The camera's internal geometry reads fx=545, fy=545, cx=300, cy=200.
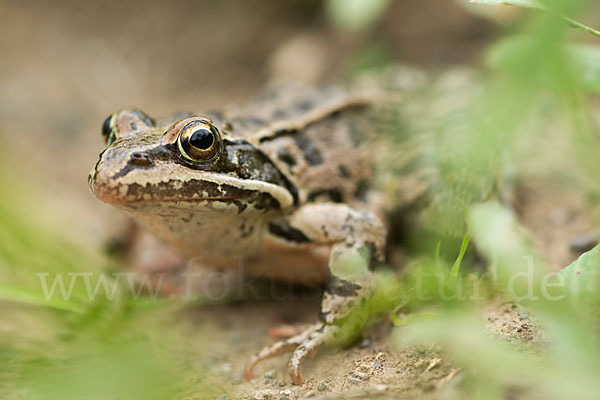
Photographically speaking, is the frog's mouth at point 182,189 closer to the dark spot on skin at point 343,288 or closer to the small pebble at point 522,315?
the dark spot on skin at point 343,288

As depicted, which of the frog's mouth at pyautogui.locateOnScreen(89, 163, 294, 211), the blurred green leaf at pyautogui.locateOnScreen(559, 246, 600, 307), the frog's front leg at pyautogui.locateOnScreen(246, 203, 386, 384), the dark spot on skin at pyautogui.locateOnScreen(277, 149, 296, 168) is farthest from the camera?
the dark spot on skin at pyautogui.locateOnScreen(277, 149, 296, 168)

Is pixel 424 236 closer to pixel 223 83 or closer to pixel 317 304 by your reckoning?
pixel 317 304

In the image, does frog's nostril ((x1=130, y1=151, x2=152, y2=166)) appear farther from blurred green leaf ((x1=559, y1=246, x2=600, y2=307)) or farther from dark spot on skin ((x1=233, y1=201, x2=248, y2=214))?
blurred green leaf ((x1=559, y1=246, x2=600, y2=307))

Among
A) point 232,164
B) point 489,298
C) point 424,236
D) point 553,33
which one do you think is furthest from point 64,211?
point 553,33

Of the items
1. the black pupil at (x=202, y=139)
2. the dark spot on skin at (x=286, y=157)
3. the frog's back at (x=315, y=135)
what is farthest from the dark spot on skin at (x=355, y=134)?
the black pupil at (x=202, y=139)

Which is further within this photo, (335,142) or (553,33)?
(335,142)

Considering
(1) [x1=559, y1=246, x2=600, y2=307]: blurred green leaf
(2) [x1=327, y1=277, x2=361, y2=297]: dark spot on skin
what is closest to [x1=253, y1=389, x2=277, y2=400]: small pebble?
(2) [x1=327, y1=277, x2=361, y2=297]: dark spot on skin

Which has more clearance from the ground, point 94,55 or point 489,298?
point 94,55
